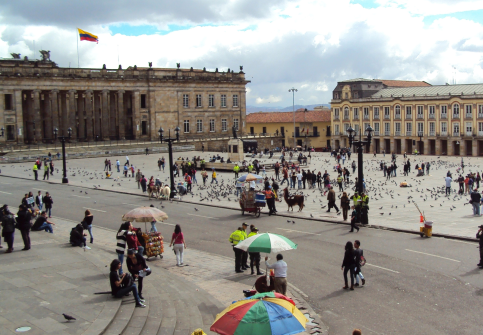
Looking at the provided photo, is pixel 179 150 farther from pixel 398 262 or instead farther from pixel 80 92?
pixel 398 262

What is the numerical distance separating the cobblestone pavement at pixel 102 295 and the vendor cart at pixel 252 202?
7.52 meters

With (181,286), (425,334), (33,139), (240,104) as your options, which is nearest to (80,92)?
(33,139)

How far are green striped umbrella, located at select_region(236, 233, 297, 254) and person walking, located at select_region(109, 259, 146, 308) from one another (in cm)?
258

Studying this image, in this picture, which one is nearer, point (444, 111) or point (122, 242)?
point (122, 242)

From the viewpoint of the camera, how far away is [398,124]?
86875mm

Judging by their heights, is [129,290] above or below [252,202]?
below

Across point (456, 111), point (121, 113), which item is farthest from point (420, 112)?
point (121, 113)

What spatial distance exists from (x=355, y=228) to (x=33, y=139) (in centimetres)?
5757

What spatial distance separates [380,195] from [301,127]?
2909 inches

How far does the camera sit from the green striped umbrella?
12.5 meters

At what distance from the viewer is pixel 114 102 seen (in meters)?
79.9

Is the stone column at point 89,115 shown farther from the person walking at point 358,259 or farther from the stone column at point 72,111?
the person walking at point 358,259

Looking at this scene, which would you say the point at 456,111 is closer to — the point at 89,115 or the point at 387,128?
the point at 387,128

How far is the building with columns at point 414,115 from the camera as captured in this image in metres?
78.7
